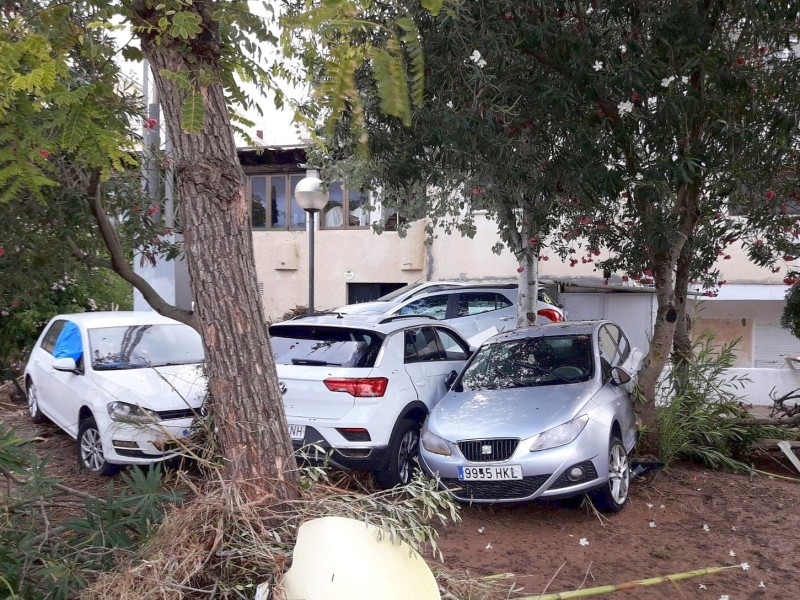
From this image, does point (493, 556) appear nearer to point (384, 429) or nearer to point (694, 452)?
point (384, 429)

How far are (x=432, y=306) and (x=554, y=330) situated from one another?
6043 mm

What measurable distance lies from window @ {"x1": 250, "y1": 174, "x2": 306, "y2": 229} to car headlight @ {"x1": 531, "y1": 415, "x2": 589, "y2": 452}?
597 inches

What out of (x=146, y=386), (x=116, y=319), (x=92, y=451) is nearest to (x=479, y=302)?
(x=116, y=319)

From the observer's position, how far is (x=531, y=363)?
24.1ft

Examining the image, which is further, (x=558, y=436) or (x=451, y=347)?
(x=451, y=347)

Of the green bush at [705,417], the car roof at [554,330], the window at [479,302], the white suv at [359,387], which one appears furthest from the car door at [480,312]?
the white suv at [359,387]

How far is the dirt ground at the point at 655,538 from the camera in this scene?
16.3ft

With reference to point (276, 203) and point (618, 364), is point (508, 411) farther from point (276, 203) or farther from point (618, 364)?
point (276, 203)

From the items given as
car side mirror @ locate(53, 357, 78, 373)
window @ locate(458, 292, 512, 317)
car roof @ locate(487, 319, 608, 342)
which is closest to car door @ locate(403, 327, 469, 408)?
car roof @ locate(487, 319, 608, 342)

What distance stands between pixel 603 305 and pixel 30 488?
46.5 feet

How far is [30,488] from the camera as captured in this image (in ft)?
13.4

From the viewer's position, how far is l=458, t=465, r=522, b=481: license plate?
598 centimetres

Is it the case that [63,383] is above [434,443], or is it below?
above

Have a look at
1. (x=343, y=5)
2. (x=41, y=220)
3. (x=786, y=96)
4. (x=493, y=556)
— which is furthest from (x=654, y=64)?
(x=41, y=220)
